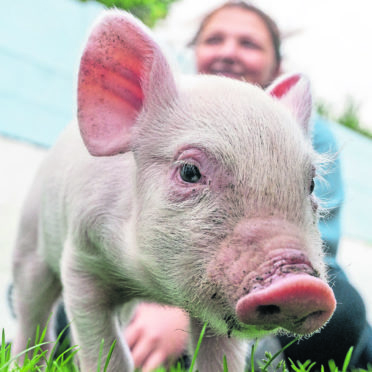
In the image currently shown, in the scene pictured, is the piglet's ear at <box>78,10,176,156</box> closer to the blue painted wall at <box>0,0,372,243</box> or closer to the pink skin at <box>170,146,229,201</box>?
Answer: the pink skin at <box>170,146,229,201</box>

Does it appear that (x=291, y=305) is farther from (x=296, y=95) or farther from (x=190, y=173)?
(x=296, y=95)

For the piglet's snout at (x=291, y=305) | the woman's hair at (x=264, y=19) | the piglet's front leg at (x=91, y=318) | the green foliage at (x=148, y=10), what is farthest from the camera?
the green foliage at (x=148, y=10)

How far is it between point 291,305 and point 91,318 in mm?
882

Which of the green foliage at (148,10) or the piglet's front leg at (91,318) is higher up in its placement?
the green foliage at (148,10)

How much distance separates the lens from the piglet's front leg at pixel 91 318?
1815 mm

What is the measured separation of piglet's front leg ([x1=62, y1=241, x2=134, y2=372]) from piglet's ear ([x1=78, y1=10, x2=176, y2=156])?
461 mm

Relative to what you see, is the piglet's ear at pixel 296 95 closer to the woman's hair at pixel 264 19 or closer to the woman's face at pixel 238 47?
the woman's face at pixel 238 47

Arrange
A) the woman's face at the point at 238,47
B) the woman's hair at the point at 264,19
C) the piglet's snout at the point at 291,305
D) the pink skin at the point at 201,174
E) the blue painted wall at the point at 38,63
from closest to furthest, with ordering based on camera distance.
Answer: the piglet's snout at the point at 291,305 < the pink skin at the point at 201,174 < the woman's face at the point at 238,47 < the woman's hair at the point at 264,19 < the blue painted wall at the point at 38,63

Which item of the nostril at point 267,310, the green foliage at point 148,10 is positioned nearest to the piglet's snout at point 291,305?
the nostril at point 267,310

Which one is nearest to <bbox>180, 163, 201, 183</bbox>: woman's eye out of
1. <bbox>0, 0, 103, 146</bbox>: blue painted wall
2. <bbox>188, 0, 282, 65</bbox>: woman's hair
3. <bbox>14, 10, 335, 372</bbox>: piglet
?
<bbox>14, 10, 335, 372</bbox>: piglet

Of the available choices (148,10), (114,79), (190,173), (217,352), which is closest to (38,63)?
(148,10)

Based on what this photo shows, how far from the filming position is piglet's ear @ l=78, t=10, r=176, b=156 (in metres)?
1.69

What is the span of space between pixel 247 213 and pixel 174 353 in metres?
1.35

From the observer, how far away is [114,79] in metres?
1.75
